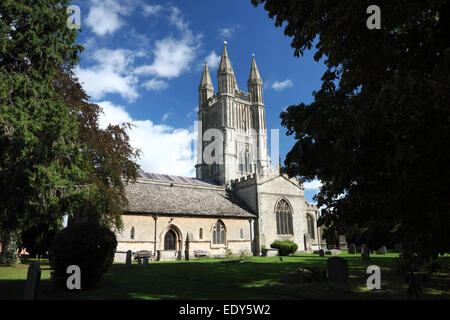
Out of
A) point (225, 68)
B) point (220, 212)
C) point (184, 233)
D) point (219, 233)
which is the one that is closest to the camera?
point (184, 233)

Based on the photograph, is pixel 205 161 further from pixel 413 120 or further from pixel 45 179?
pixel 413 120

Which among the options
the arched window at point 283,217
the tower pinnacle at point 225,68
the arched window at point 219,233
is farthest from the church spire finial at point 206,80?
the arched window at point 219,233

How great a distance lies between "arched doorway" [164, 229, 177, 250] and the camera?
26.7m

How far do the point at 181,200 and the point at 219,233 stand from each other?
4.94m

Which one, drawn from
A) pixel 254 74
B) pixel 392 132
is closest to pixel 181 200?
pixel 392 132

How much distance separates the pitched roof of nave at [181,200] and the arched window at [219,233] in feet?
3.20

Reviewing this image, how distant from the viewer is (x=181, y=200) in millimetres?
30094

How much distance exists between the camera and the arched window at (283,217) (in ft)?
108

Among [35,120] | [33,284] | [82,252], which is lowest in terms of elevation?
[33,284]

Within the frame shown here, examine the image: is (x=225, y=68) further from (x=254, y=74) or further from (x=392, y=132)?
(x=392, y=132)

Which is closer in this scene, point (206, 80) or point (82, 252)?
point (82, 252)

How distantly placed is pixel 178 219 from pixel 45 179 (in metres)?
17.4

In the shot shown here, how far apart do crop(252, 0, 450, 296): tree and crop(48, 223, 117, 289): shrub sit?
6469mm
